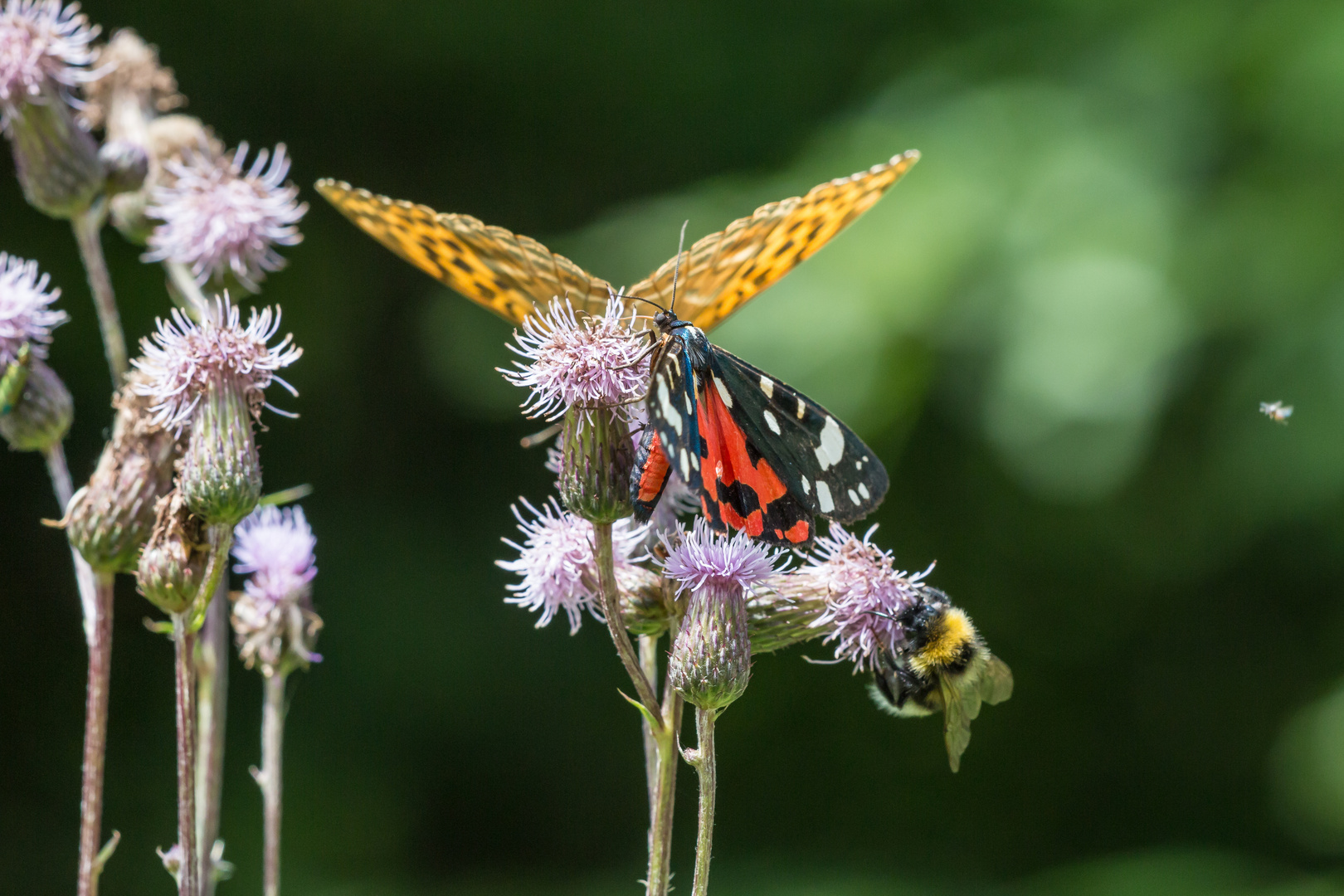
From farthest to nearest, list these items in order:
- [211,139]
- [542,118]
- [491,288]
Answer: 1. [542,118]
2. [211,139]
3. [491,288]

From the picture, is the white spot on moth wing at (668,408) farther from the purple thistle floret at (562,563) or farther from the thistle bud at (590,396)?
the purple thistle floret at (562,563)

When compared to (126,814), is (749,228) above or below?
above

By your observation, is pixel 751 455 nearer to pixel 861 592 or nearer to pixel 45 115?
pixel 861 592

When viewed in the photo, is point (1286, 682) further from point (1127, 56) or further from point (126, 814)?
point (126, 814)

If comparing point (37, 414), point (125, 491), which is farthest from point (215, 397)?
point (37, 414)

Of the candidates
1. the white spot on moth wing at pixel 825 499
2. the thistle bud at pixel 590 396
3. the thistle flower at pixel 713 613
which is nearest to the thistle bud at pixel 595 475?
the thistle bud at pixel 590 396

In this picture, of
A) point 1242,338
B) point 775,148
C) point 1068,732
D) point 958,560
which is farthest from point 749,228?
point 1068,732

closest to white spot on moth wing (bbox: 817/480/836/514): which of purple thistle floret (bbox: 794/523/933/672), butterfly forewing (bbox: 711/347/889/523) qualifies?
butterfly forewing (bbox: 711/347/889/523)
